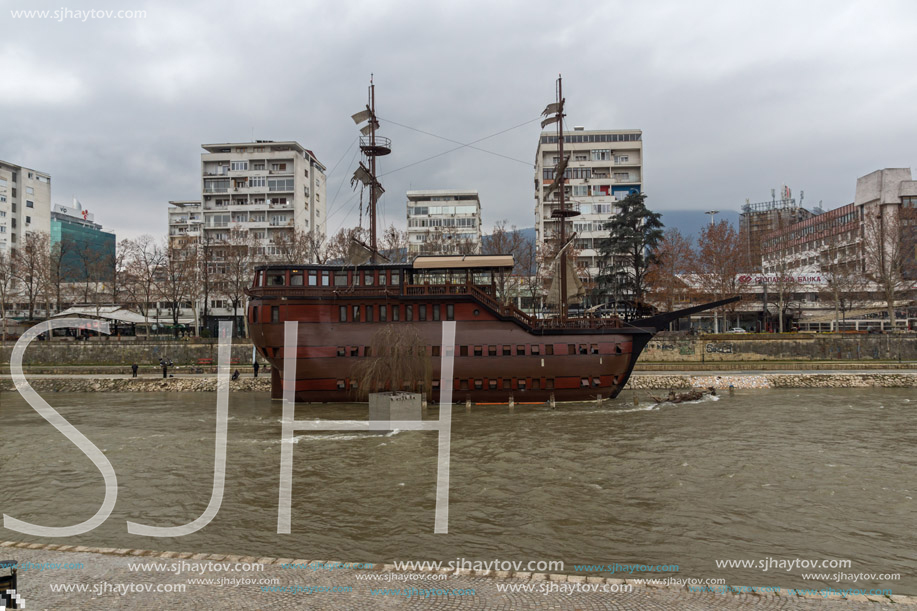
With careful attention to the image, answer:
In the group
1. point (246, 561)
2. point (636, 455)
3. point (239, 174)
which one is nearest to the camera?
point (246, 561)

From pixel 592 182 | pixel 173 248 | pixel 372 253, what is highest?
pixel 592 182

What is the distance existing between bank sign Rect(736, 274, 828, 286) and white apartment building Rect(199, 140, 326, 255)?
5214cm

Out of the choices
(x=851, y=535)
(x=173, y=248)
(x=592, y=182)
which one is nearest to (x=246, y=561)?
(x=851, y=535)

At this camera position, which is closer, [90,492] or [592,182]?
[90,492]

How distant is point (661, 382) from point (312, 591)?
104 feet

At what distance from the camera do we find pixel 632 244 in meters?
46.7

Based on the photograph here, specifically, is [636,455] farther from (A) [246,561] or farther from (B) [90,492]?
(B) [90,492]

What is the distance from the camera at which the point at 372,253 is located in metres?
31.2

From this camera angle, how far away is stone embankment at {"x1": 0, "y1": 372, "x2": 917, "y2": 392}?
33875 mm

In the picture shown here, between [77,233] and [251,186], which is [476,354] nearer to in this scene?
[251,186]

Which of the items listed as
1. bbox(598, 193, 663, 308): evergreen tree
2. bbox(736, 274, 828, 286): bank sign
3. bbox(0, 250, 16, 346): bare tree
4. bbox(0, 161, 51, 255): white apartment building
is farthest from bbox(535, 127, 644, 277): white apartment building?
bbox(0, 161, 51, 255): white apartment building

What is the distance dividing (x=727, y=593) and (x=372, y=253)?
86.7 ft

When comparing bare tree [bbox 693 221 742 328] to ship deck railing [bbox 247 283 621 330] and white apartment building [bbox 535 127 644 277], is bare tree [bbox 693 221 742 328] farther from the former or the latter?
ship deck railing [bbox 247 283 621 330]

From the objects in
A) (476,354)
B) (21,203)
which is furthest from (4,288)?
Result: (476,354)
